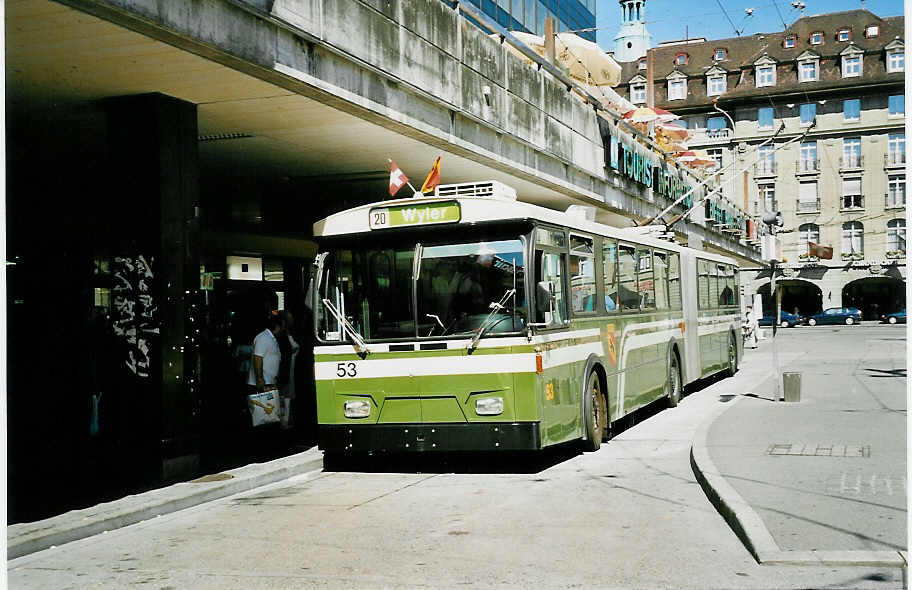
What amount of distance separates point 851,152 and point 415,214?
70204 mm

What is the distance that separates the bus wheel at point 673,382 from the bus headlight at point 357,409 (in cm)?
767

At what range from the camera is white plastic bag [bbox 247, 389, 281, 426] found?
13.2 meters

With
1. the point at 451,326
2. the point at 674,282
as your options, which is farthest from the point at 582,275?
the point at 674,282

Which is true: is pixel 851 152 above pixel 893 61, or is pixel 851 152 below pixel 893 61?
below

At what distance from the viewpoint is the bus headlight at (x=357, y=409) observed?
11.1 metres

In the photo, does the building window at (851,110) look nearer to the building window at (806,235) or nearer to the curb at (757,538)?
the building window at (806,235)

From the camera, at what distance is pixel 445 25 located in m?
14.1

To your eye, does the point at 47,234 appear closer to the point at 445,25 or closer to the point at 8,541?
the point at 445,25

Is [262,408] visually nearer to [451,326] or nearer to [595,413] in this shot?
[451,326]

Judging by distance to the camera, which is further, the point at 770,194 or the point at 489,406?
the point at 770,194

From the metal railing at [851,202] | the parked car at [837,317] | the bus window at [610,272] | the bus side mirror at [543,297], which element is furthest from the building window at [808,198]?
the bus side mirror at [543,297]

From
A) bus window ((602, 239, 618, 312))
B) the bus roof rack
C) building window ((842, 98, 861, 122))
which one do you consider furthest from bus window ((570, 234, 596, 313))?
building window ((842, 98, 861, 122))

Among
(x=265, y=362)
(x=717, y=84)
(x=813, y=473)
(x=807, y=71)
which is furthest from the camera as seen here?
(x=717, y=84)

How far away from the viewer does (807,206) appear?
75500 mm
